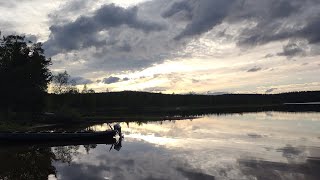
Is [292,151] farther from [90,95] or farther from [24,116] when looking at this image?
[90,95]

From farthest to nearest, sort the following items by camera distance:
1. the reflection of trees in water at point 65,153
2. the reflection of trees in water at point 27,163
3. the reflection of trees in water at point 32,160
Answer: the reflection of trees in water at point 65,153
the reflection of trees in water at point 32,160
the reflection of trees in water at point 27,163

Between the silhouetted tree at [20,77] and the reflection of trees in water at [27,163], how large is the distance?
42.1 m

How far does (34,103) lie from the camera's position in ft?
279

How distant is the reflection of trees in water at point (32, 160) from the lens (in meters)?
29.0

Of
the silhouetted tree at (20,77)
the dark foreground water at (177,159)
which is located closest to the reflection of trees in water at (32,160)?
the dark foreground water at (177,159)

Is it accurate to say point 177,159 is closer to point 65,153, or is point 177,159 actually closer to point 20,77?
point 65,153

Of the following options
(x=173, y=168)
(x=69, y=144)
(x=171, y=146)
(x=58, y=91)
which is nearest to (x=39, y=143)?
(x=69, y=144)

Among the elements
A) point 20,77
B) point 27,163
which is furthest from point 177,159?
point 20,77

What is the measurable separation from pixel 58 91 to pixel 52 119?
4650 centimetres

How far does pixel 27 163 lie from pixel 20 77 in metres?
53.2

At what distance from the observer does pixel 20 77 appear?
83.2 m

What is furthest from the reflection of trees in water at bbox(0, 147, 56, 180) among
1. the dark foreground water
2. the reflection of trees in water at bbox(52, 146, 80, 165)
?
the reflection of trees in water at bbox(52, 146, 80, 165)

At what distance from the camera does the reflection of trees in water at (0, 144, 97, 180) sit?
2895 cm

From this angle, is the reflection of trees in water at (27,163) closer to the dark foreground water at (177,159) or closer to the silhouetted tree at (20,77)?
the dark foreground water at (177,159)
